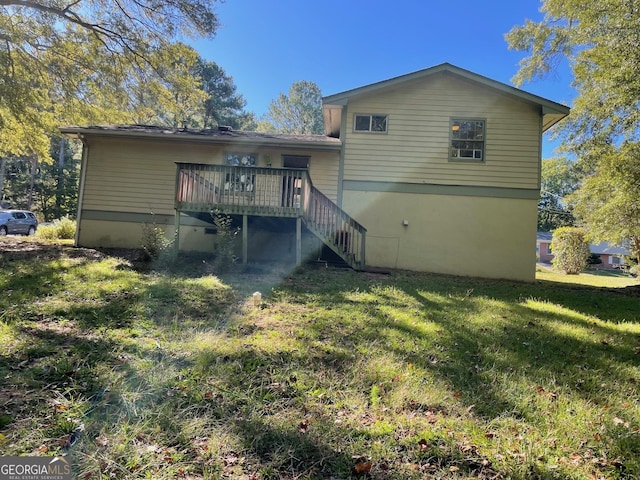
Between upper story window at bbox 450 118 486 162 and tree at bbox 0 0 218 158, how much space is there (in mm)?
8536

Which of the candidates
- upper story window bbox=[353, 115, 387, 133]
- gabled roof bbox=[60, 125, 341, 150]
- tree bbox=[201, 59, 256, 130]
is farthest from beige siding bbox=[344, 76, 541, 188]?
tree bbox=[201, 59, 256, 130]

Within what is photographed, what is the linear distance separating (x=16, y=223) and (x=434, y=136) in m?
22.7

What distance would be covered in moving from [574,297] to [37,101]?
1785 cm

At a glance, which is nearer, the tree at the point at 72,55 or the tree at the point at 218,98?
the tree at the point at 72,55

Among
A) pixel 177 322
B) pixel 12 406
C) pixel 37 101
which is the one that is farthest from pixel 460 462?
pixel 37 101

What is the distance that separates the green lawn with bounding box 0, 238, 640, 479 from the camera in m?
2.24

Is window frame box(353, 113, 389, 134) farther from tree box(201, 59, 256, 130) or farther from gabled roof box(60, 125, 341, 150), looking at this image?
tree box(201, 59, 256, 130)

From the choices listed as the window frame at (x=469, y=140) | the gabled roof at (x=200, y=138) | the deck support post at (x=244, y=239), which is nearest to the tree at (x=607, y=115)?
the window frame at (x=469, y=140)

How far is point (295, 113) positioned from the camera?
1326 inches

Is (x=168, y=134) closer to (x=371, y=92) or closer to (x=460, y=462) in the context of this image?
(x=371, y=92)

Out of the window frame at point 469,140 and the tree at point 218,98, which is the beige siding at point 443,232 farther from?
the tree at point 218,98

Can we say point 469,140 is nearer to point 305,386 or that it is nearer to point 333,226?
point 333,226

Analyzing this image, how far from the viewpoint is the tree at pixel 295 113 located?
3347cm

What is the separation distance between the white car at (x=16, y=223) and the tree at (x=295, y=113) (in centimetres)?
2013
